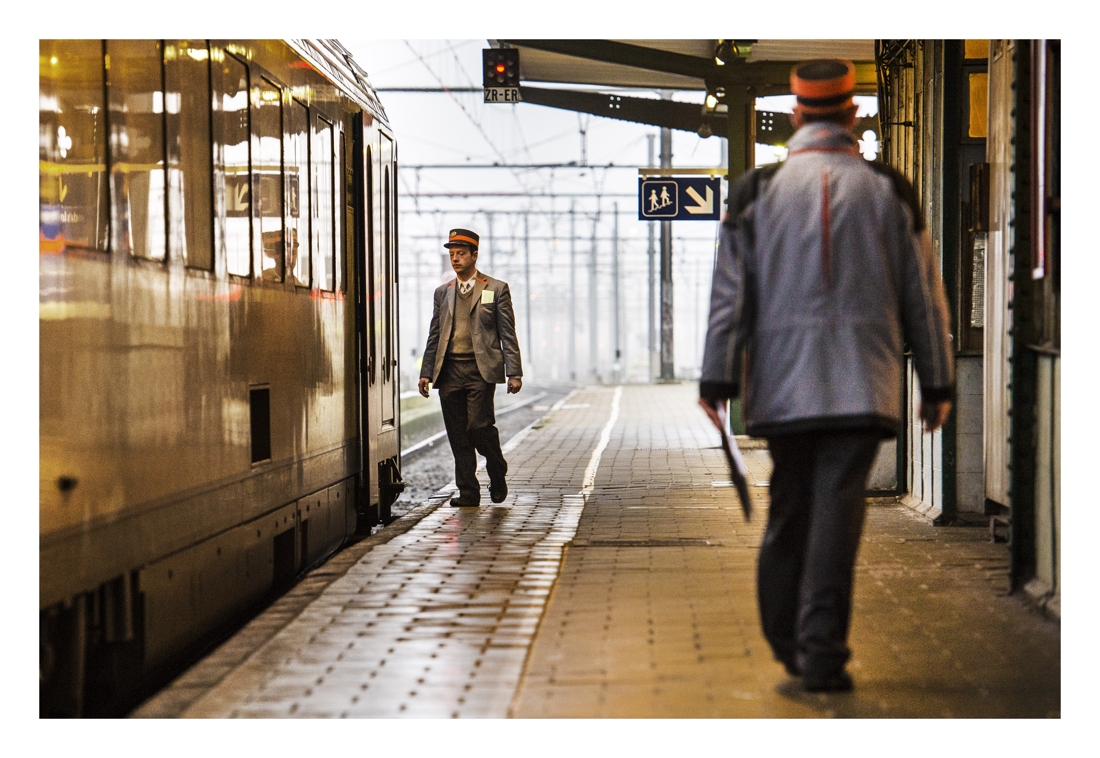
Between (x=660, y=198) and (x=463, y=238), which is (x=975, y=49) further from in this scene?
(x=660, y=198)

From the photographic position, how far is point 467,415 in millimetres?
9219

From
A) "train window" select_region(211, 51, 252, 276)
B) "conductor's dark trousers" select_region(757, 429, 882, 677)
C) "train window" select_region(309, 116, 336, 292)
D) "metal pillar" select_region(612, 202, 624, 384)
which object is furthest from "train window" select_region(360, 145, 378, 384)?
"metal pillar" select_region(612, 202, 624, 384)

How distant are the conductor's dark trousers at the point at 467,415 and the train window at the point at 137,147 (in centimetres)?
397

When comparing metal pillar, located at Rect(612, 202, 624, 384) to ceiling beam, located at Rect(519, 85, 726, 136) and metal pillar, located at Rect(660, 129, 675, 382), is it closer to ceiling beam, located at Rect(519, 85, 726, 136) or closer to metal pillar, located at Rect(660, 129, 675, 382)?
metal pillar, located at Rect(660, 129, 675, 382)

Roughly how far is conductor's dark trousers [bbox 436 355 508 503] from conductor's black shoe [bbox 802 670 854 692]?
17.1ft

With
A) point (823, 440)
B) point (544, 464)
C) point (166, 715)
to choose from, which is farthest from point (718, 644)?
point (544, 464)

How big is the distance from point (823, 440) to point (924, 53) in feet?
17.1

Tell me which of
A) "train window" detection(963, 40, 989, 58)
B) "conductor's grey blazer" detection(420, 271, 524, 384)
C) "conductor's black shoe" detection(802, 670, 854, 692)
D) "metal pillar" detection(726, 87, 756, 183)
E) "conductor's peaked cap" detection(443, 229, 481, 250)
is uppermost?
"metal pillar" detection(726, 87, 756, 183)

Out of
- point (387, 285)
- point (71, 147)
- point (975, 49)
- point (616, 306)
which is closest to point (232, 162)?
point (71, 147)

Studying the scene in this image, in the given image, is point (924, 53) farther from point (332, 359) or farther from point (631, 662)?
point (631, 662)

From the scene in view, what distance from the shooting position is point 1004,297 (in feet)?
21.8

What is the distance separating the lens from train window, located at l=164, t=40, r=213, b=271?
18.0 ft

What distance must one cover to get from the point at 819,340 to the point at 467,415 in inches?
211

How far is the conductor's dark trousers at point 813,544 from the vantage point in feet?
13.3
